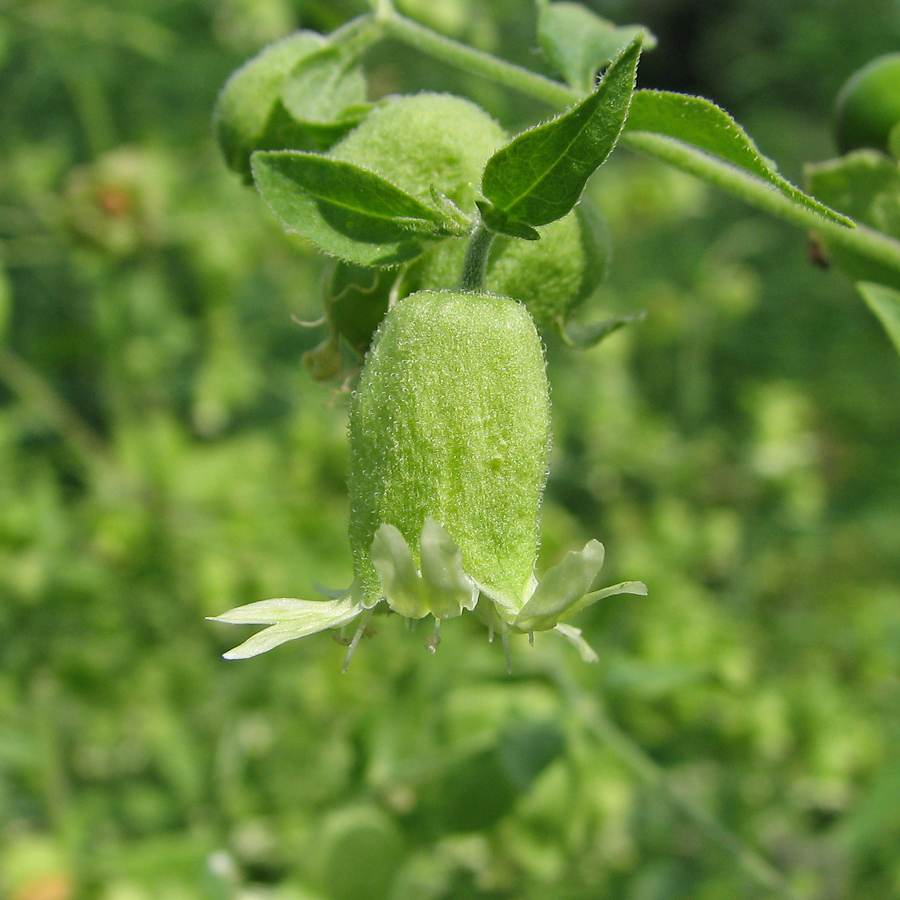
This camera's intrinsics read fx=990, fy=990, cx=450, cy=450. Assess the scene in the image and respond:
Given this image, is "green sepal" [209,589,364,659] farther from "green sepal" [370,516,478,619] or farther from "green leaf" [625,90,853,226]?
"green leaf" [625,90,853,226]

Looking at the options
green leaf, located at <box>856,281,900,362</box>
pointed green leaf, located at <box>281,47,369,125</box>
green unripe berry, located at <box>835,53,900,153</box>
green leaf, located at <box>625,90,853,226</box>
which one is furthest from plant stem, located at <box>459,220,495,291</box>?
green unripe berry, located at <box>835,53,900,153</box>

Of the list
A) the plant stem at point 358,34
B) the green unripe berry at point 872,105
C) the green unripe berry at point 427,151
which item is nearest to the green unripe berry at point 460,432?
the green unripe berry at point 427,151

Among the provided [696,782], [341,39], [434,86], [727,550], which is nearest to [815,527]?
[727,550]

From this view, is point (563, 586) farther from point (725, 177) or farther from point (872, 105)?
point (872, 105)

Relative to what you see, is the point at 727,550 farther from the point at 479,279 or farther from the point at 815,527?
the point at 479,279

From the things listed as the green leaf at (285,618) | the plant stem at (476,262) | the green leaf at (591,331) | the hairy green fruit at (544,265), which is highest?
the plant stem at (476,262)

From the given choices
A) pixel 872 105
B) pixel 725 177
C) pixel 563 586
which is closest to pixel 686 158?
pixel 725 177

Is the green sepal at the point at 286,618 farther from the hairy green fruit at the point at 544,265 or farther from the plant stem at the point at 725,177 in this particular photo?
the plant stem at the point at 725,177
